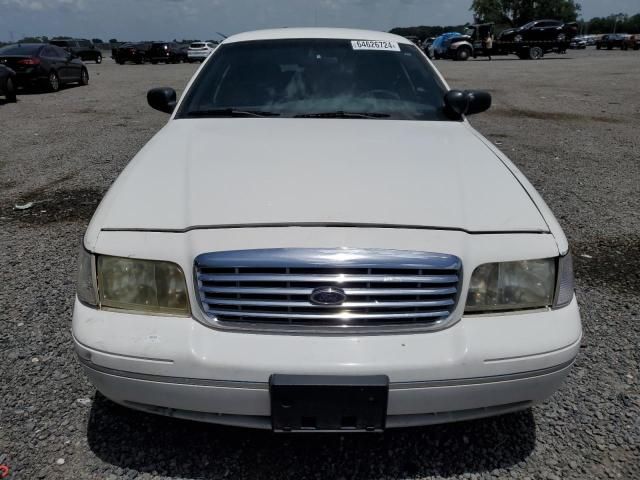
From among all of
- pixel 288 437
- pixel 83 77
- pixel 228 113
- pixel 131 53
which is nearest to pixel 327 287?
pixel 288 437

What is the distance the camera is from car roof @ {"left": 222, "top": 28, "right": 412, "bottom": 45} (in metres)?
3.49

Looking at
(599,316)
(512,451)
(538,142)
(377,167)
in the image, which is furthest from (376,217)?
(538,142)

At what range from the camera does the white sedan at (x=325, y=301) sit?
1675 mm

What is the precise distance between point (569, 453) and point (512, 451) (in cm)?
22

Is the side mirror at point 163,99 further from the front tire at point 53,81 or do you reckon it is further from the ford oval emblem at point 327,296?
the front tire at point 53,81

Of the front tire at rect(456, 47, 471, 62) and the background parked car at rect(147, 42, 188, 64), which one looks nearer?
the front tire at rect(456, 47, 471, 62)

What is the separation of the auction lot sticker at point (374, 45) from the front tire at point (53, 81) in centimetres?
1465

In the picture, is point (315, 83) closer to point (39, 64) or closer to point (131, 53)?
point (39, 64)

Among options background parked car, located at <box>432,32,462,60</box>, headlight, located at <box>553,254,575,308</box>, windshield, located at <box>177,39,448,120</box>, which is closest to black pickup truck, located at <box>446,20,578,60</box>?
background parked car, located at <box>432,32,462,60</box>

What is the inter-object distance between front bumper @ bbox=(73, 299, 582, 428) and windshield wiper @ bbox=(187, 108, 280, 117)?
152cm

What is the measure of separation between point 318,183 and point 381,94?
133cm

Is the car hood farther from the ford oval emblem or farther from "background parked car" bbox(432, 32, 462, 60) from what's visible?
"background parked car" bbox(432, 32, 462, 60)

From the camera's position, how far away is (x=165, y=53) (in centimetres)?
3609

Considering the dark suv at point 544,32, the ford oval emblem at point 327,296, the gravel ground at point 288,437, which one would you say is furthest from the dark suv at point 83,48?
the ford oval emblem at point 327,296
